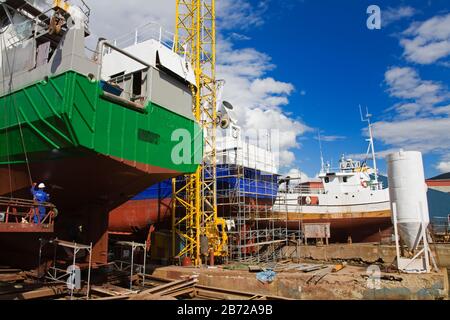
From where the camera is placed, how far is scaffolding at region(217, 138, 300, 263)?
18562 mm

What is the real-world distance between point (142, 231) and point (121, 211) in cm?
197

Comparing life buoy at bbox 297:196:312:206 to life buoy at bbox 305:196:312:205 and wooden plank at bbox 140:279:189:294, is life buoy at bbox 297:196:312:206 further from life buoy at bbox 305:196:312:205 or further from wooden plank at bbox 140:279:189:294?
wooden plank at bbox 140:279:189:294

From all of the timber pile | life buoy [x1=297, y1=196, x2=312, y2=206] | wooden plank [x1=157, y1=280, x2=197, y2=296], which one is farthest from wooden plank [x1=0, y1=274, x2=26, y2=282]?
life buoy [x1=297, y1=196, x2=312, y2=206]

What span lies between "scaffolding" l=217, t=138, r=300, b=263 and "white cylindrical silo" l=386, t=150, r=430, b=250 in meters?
7.99

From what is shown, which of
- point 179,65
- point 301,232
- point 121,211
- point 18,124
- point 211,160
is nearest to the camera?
point 18,124

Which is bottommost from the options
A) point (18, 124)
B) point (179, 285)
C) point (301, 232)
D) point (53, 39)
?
point (179, 285)

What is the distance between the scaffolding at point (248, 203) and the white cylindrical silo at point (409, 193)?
315 inches

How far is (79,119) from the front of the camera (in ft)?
30.3

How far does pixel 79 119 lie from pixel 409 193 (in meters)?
11.1

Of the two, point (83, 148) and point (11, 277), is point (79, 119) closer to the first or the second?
point (83, 148)

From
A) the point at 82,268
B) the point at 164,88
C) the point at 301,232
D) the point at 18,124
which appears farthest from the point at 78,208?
the point at 301,232

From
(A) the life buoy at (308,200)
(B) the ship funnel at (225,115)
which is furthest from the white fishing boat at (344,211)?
(B) the ship funnel at (225,115)

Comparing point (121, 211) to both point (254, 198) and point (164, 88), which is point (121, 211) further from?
point (164, 88)

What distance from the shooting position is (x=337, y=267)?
13305 mm
